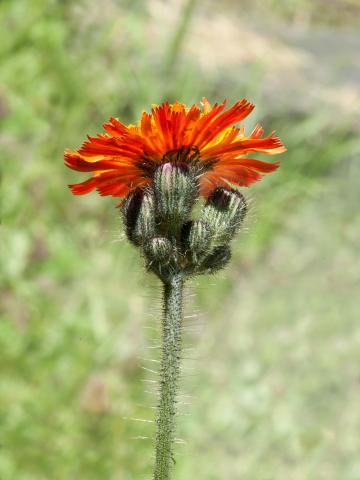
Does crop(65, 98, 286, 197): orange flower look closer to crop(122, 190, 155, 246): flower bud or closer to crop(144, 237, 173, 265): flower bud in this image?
crop(122, 190, 155, 246): flower bud

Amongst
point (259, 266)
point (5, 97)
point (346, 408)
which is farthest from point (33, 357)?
point (259, 266)

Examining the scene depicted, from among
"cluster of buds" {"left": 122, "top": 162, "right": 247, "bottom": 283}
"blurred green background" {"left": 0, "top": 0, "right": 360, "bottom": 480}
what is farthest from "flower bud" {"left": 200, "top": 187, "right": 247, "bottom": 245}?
"blurred green background" {"left": 0, "top": 0, "right": 360, "bottom": 480}

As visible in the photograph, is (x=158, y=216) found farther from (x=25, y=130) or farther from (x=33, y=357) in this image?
(x=25, y=130)

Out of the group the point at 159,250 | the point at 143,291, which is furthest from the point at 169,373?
Result: the point at 143,291

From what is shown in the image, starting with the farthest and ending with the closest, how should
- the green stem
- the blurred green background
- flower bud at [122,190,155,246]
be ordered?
the blurred green background
flower bud at [122,190,155,246]
the green stem

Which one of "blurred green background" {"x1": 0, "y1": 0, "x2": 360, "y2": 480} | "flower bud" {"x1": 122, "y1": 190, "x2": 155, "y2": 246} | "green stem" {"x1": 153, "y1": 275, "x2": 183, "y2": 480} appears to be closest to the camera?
"green stem" {"x1": 153, "y1": 275, "x2": 183, "y2": 480}

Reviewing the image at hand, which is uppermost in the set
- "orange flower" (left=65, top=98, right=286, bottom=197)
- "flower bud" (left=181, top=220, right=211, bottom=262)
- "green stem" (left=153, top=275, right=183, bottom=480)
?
"orange flower" (left=65, top=98, right=286, bottom=197)
